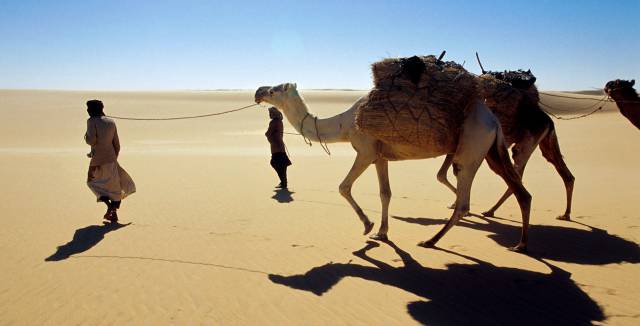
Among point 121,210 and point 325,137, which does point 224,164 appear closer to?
point 121,210

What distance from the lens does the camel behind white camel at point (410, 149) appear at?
606 cm

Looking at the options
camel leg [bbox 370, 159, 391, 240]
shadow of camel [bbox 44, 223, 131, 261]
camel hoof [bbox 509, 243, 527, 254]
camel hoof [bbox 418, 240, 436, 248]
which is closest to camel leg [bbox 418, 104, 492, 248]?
camel hoof [bbox 418, 240, 436, 248]

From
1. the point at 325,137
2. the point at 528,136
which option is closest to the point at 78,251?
the point at 325,137

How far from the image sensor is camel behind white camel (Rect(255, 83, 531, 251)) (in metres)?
6.06

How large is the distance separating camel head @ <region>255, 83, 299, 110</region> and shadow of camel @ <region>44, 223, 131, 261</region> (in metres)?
3.16

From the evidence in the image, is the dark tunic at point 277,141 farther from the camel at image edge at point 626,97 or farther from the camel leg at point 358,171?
the camel at image edge at point 626,97

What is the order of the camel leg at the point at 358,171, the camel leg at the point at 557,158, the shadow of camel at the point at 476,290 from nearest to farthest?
1. the shadow of camel at the point at 476,290
2. the camel leg at the point at 358,171
3. the camel leg at the point at 557,158

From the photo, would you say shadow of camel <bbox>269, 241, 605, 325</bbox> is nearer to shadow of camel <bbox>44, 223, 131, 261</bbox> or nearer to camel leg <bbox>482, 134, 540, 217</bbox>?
camel leg <bbox>482, 134, 540, 217</bbox>

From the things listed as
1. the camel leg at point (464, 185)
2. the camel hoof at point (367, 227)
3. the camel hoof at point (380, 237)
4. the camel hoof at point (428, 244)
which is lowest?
the camel hoof at point (380, 237)

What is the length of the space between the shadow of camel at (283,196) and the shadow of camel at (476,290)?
4302 millimetres

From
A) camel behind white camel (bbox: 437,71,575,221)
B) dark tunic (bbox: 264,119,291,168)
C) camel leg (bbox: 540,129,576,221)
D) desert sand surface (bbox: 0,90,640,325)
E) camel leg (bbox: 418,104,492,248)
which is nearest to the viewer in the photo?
desert sand surface (bbox: 0,90,640,325)

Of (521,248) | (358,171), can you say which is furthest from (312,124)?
(521,248)

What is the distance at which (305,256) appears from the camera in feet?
20.6

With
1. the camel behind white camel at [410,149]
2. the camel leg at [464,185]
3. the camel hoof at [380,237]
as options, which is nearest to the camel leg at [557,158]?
the camel behind white camel at [410,149]
